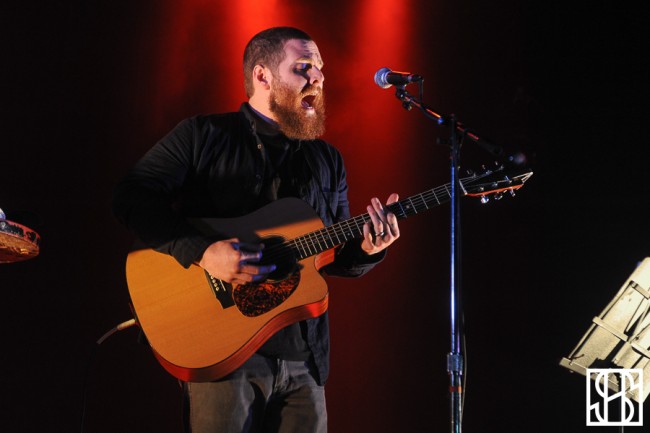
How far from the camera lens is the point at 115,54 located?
167 inches

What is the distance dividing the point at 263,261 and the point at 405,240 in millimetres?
1933

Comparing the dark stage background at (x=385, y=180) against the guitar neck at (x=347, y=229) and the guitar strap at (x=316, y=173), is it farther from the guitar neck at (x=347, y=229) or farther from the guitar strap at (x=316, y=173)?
the guitar neck at (x=347, y=229)

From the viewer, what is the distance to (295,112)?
311 centimetres

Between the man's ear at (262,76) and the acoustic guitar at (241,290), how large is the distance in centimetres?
71

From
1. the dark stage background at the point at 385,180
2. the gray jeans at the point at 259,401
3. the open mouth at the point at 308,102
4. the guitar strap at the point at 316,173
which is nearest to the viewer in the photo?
the gray jeans at the point at 259,401

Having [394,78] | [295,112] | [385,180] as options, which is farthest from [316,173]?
[385,180]

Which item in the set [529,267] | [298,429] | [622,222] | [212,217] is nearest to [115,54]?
[212,217]

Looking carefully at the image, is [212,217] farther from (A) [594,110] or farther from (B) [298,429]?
(A) [594,110]

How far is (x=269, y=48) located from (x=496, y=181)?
51.4 inches

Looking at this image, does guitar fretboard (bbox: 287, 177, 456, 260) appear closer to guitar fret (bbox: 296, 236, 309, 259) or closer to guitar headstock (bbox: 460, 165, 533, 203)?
guitar fret (bbox: 296, 236, 309, 259)

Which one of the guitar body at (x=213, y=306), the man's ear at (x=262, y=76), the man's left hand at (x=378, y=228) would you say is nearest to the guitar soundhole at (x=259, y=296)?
the guitar body at (x=213, y=306)

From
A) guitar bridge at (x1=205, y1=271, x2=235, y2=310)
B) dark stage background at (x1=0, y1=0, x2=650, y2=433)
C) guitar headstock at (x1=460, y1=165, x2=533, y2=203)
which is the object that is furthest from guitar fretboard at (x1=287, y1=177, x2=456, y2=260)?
dark stage background at (x1=0, y1=0, x2=650, y2=433)

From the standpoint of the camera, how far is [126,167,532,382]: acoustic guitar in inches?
100

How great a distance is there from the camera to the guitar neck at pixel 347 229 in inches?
110
